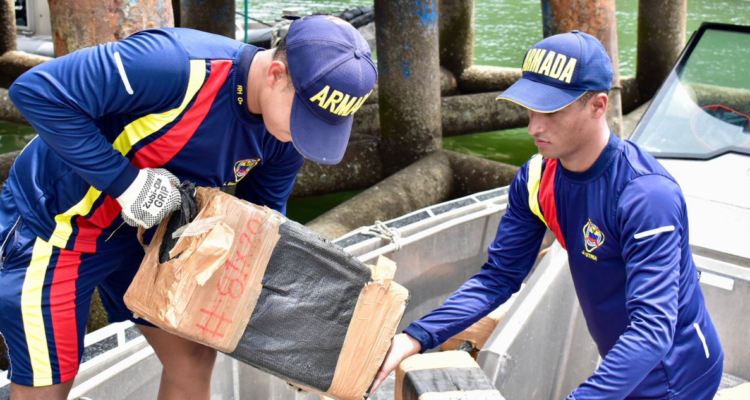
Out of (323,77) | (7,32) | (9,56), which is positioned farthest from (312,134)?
(7,32)

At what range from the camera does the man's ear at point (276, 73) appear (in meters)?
1.90

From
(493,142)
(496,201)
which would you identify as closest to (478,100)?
(493,142)

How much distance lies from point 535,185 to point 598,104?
35 centimetres

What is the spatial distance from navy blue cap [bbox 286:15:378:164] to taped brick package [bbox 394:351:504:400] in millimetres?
642

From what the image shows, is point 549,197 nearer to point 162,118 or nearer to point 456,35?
point 162,118

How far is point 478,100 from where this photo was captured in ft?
28.6

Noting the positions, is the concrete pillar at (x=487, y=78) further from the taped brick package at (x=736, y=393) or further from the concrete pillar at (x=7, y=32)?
the taped brick package at (x=736, y=393)

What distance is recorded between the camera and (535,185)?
231 centimetres

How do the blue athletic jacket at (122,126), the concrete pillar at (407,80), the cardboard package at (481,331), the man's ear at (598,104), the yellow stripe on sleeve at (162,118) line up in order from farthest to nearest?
the concrete pillar at (407,80) < the cardboard package at (481,331) < the man's ear at (598,104) < the yellow stripe on sleeve at (162,118) < the blue athletic jacket at (122,126)

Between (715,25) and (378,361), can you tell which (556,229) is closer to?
(378,361)

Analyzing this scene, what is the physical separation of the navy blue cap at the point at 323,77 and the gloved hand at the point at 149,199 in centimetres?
33

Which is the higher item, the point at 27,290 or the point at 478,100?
the point at 27,290

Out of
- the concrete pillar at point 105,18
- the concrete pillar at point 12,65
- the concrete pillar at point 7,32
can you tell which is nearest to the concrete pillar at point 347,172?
the concrete pillar at point 105,18

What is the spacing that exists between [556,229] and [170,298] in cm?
109
